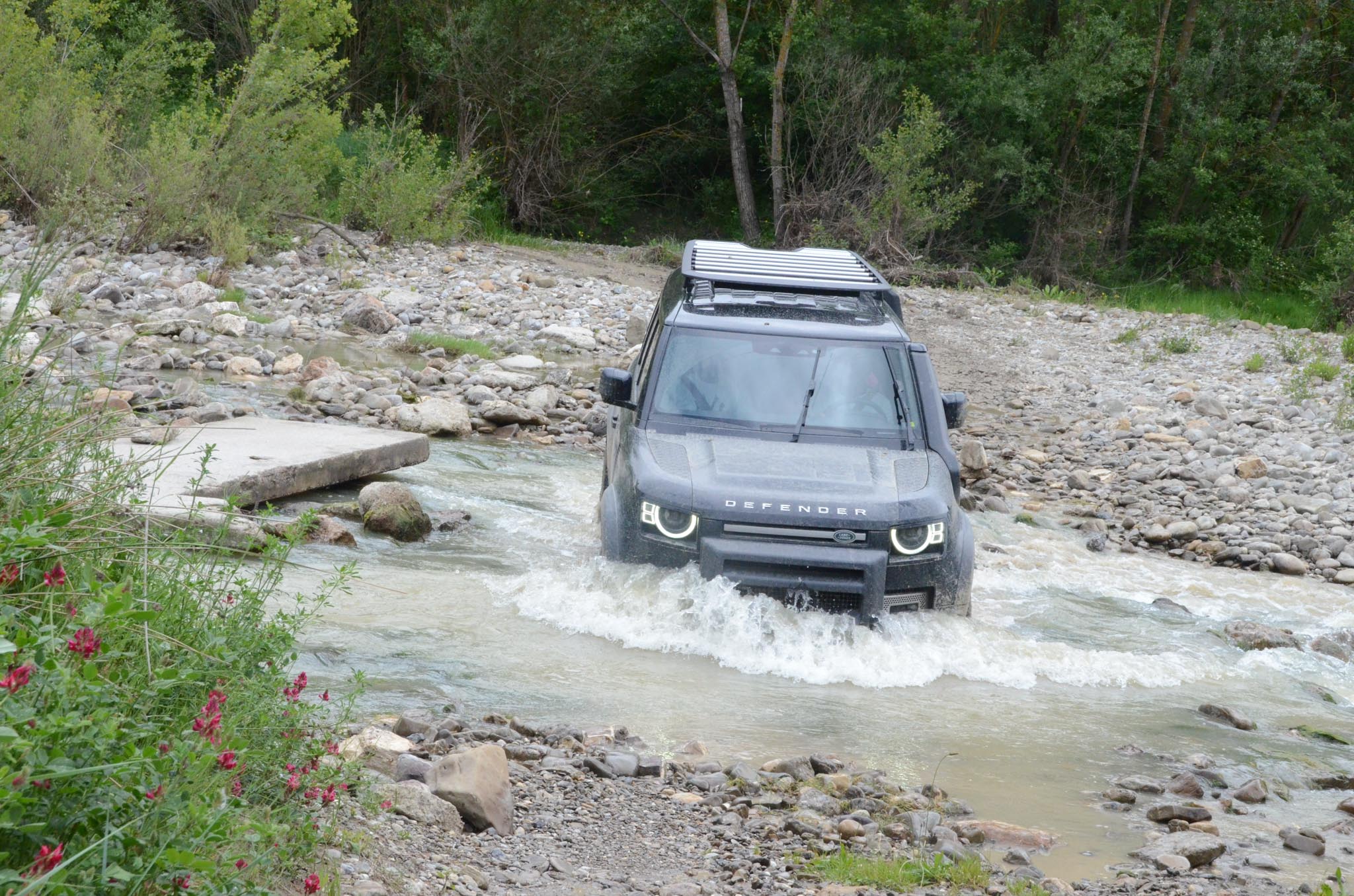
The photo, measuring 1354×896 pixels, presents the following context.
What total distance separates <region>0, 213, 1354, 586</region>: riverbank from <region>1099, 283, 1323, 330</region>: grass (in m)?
2.21

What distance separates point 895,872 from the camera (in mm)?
3971

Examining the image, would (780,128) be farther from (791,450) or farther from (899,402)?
(791,450)

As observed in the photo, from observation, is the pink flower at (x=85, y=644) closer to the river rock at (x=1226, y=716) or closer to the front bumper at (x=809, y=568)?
the front bumper at (x=809, y=568)

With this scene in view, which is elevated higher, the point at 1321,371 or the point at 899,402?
the point at 899,402

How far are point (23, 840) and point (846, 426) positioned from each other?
508cm

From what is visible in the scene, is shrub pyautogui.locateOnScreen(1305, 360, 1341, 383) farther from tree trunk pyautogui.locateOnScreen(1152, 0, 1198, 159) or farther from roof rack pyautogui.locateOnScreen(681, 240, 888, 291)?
tree trunk pyautogui.locateOnScreen(1152, 0, 1198, 159)

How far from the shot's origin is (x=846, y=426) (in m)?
6.91

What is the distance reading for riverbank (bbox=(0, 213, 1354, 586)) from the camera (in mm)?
10781

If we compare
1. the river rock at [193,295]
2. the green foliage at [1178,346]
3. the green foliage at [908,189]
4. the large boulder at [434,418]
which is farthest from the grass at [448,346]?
the green foliage at [908,189]

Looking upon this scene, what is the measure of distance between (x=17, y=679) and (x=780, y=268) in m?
6.59

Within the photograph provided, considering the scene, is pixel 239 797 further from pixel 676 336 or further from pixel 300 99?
pixel 300 99

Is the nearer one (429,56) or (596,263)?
(596,263)

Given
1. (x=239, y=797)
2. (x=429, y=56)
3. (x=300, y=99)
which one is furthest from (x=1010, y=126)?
(x=239, y=797)

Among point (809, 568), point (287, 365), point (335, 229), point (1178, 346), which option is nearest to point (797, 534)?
point (809, 568)
